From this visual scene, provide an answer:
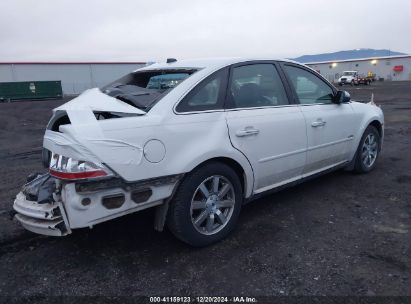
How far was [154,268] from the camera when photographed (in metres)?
2.96

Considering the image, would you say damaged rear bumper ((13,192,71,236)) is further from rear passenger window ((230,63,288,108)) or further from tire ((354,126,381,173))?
tire ((354,126,381,173))

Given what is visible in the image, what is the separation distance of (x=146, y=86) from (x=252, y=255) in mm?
2029

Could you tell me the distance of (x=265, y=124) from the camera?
3.53m

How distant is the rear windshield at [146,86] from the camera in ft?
10.1

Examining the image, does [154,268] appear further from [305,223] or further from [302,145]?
[302,145]

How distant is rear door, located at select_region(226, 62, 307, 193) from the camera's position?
3.38 metres

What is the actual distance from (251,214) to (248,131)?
1108 mm

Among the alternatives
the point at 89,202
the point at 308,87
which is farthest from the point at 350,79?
the point at 89,202

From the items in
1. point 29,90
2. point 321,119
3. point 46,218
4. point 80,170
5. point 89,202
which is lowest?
point 46,218

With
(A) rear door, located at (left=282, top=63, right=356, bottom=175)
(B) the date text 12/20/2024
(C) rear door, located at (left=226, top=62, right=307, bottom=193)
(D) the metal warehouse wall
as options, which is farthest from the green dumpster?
(B) the date text 12/20/2024

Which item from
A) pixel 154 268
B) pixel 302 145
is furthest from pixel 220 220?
pixel 302 145

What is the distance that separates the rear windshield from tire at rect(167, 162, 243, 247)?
2.43 feet

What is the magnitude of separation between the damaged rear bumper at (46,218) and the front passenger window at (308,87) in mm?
2794

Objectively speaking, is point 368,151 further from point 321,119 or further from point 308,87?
point 308,87
